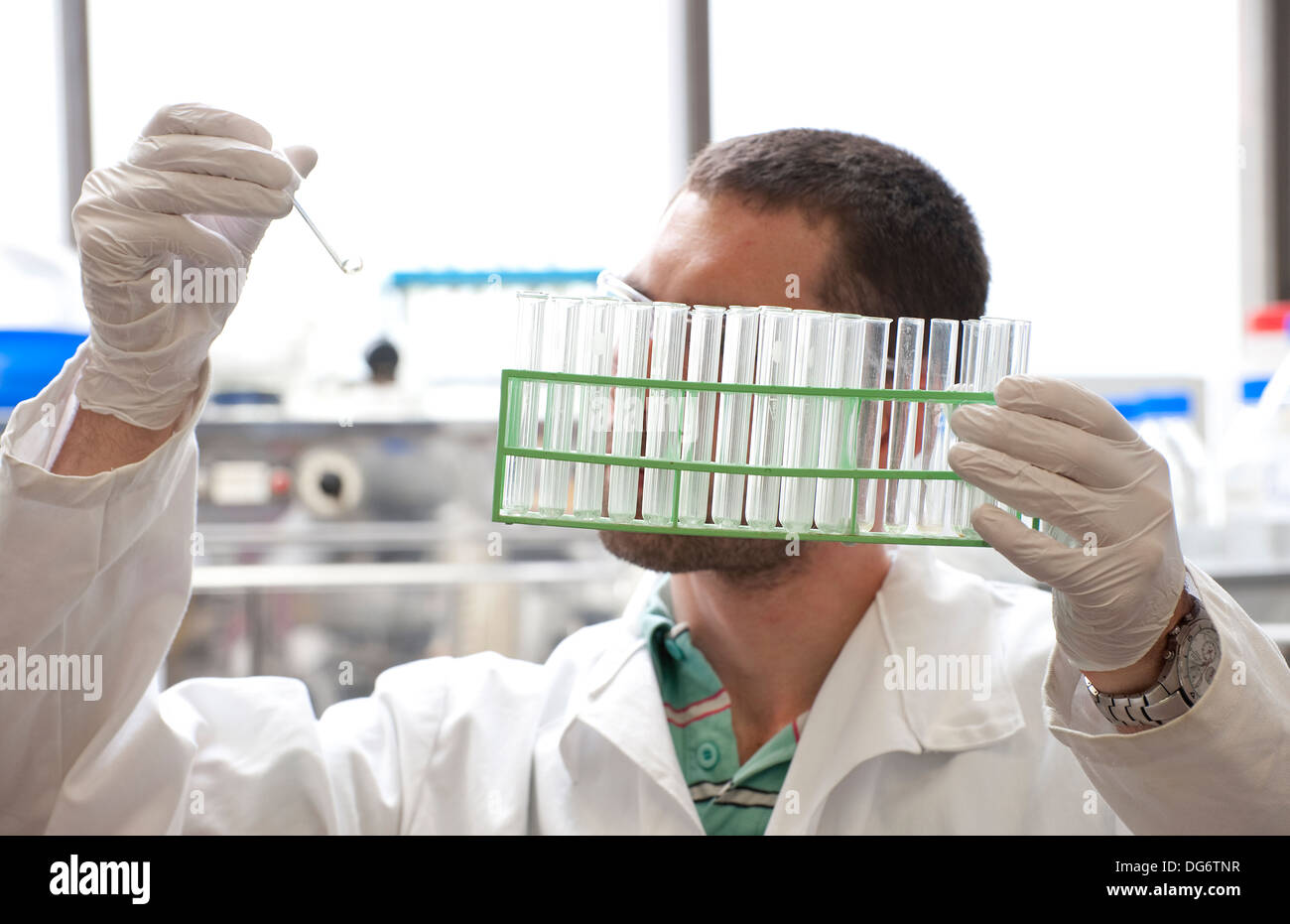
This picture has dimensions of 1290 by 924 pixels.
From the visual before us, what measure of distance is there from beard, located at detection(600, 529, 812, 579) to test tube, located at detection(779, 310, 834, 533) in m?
0.19

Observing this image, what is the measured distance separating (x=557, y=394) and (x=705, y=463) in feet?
0.56

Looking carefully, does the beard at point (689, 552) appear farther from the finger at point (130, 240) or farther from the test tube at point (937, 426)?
the finger at point (130, 240)

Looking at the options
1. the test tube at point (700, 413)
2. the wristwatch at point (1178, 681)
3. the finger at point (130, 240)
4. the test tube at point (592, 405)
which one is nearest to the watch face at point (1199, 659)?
the wristwatch at point (1178, 681)

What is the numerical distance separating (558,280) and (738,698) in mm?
1629

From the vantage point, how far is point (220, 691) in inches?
55.7

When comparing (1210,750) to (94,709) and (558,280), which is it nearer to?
(94,709)

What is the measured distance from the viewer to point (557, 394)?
1.15 metres

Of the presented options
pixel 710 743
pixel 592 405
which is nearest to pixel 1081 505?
pixel 592 405

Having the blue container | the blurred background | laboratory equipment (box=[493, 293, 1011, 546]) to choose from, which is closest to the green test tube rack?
laboratory equipment (box=[493, 293, 1011, 546])

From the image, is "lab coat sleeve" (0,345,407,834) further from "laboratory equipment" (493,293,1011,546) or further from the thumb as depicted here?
"laboratory equipment" (493,293,1011,546)

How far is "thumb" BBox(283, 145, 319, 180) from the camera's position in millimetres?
1210

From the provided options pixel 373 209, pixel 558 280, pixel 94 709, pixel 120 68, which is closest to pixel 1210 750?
pixel 94 709

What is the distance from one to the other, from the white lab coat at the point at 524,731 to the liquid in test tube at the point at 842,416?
0.28 meters

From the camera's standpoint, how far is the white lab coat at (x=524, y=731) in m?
1.11
